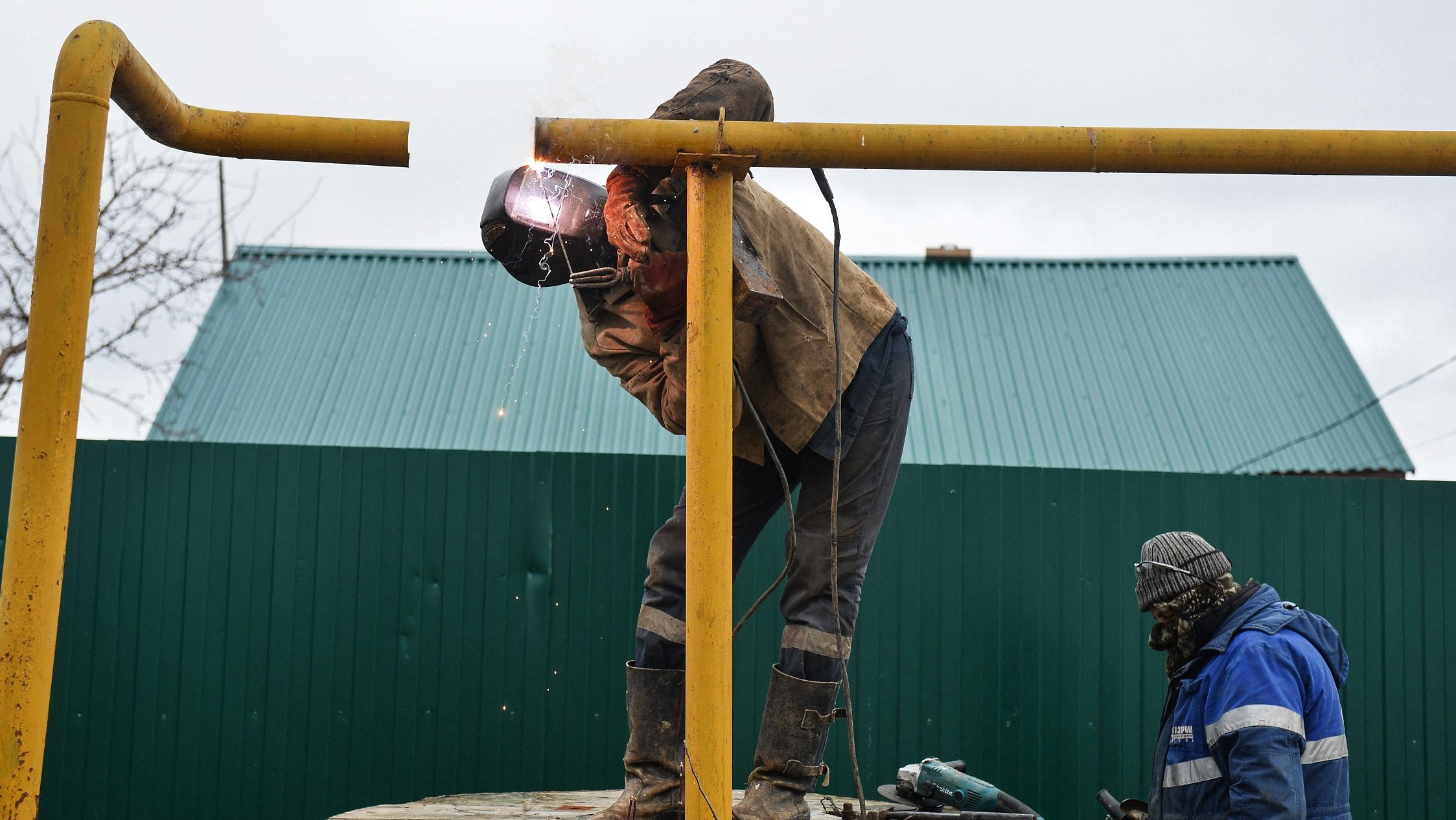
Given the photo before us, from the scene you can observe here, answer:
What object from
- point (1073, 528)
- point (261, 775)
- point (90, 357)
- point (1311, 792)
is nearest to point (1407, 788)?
point (1073, 528)

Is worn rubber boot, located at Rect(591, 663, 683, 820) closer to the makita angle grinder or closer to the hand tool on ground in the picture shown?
the makita angle grinder

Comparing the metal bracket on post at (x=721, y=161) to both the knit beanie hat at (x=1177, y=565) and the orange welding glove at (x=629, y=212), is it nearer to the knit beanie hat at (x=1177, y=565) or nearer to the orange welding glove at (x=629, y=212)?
the orange welding glove at (x=629, y=212)

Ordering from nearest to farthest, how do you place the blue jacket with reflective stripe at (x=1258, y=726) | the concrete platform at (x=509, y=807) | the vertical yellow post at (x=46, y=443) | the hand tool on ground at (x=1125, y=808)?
1. the vertical yellow post at (x=46, y=443)
2. the blue jacket with reflective stripe at (x=1258, y=726)
3. the concrete platform at (x=509, y=807)
4. the hand tool on ground at (x=1125, y=808)

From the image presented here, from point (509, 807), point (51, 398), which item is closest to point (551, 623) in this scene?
point (509, 807)

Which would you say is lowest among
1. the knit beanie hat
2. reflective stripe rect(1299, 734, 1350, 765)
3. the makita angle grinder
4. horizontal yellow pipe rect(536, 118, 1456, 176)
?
the makita angle grinder

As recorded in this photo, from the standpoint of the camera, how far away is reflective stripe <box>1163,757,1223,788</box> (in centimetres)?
267

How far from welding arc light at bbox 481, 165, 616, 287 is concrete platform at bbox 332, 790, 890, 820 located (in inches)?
50.7

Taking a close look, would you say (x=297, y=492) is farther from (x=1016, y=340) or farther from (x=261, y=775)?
(x=1016, y=340)

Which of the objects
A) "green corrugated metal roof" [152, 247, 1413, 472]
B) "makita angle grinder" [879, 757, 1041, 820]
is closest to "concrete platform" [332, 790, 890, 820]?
"makita angle grinder" [879, 757, 1041, 820]

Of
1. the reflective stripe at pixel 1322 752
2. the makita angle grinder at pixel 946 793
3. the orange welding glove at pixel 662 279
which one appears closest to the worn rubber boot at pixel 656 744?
the makita angle grinder at pixel 946 793

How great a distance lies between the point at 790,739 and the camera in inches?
95.5

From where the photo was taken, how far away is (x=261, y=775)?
513 cm

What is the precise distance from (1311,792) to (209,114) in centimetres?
261

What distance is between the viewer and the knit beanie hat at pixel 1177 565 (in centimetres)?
285
